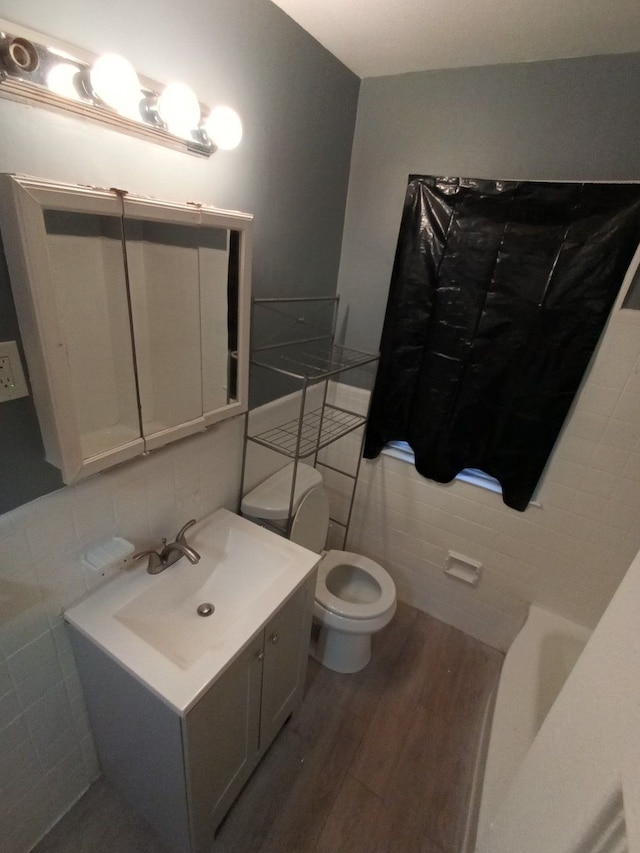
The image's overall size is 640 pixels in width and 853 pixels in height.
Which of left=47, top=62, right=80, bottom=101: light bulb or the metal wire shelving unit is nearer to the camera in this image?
left=47, top=62, right=80, bottom=101: light bulb

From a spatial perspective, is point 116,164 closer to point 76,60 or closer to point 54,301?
point 76,60

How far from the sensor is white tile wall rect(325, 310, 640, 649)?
4.66ft

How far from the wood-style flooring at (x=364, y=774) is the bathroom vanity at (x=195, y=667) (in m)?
0.10

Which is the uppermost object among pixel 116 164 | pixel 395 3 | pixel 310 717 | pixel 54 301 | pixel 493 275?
pixel 395 3

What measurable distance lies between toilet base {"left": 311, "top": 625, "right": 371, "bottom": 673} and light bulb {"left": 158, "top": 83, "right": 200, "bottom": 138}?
1.79 meters

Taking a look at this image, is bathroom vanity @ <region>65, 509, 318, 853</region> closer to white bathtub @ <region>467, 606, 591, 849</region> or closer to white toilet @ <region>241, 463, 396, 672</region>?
white toilet @ <region>241, 463, 396, 672</region>

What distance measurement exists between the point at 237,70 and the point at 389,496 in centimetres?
174

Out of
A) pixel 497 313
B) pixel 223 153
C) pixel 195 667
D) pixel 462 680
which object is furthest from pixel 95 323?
pixel 462 680

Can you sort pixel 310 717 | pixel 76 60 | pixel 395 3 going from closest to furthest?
pixel 76 60, pixel 395 3, pixel 310 717

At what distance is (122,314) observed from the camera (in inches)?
37.6

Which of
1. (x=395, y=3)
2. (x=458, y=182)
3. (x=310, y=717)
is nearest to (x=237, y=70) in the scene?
(x=395, y=3)

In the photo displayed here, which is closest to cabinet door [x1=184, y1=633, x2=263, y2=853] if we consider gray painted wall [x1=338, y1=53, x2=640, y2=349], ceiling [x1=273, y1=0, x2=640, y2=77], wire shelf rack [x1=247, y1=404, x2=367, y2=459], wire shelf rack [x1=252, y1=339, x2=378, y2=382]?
wire shelf rack [x1=247, y1=404, x2=367, y2=459]

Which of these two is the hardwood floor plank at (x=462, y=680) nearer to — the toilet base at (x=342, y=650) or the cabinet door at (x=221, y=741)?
the toilet base at (x=342, y=650)

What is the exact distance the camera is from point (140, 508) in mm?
1185
